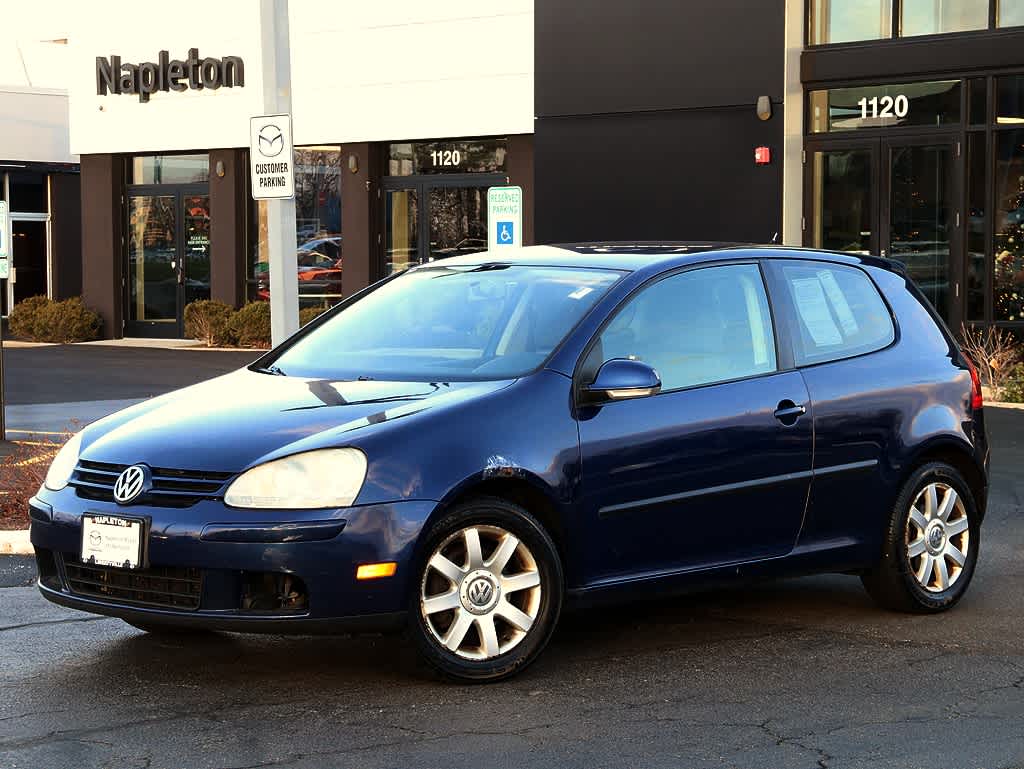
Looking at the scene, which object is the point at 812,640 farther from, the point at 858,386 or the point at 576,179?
the point at 576,179

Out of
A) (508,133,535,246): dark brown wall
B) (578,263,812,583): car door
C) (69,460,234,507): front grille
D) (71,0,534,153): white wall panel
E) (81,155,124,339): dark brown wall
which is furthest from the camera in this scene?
(81,155,124,339): dark brown wall

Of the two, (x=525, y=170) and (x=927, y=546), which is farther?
(x=525, y=170)

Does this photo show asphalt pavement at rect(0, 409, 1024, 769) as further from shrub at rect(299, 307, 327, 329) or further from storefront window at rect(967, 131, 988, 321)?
shrub at rect(299, 307, 327, 329)

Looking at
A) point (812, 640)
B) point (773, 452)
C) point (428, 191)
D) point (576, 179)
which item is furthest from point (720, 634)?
point (428, 191)

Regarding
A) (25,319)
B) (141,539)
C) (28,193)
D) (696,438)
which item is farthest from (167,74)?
(141,539)

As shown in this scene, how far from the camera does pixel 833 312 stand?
7660 millimetres

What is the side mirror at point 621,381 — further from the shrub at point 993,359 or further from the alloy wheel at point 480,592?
the shrub at point 993,359

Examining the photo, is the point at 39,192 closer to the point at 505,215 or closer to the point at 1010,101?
the point at 1010,101

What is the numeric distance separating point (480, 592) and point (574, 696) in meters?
0.50

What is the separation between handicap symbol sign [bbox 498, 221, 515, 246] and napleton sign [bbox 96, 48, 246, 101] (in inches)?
639

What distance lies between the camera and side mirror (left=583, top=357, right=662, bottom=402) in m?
6.46

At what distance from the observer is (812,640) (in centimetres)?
720

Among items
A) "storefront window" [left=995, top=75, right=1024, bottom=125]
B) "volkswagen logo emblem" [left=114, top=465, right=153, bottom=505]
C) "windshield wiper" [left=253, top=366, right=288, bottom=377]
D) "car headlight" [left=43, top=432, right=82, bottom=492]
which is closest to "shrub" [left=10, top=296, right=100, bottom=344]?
"storefront window" [left=995, top=75, right=1024, bottom=125]

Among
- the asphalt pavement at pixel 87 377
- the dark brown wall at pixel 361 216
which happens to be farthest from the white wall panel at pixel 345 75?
the asphalt pavement at pixel 87 377
